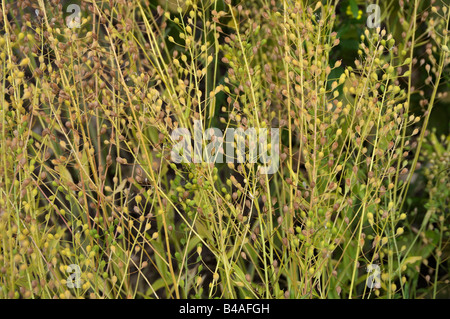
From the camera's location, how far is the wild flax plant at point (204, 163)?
2.91 feet

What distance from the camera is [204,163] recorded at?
90 centimetres

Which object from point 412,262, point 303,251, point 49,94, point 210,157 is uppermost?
point 49,94

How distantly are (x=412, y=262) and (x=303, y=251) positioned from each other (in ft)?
1.26

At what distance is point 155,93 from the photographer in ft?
2.99

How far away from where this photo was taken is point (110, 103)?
98 centimetres

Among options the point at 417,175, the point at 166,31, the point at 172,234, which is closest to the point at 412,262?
the point at 417,175

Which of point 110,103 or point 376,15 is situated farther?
point 376,15

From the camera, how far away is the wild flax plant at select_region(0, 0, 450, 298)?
888mm

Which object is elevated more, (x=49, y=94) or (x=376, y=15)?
(x=376, y=15)
